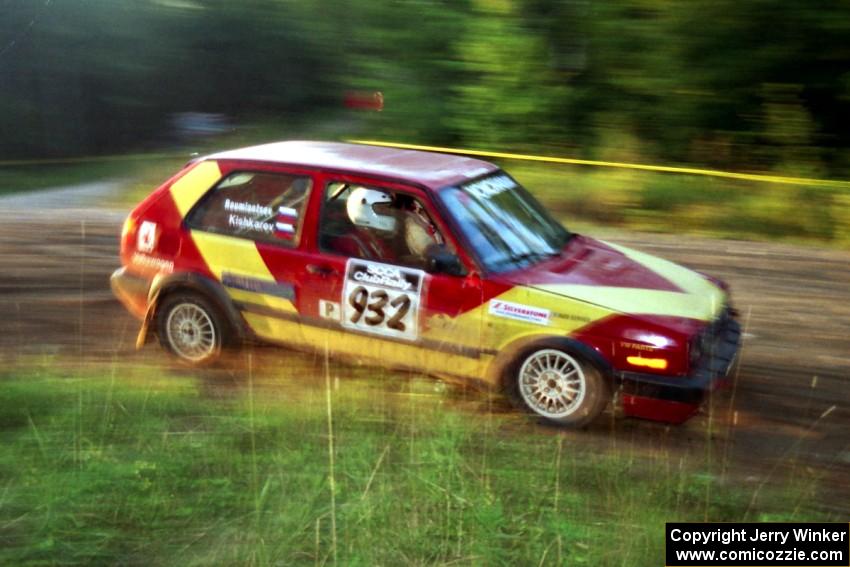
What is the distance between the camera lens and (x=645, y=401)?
588 centimetres

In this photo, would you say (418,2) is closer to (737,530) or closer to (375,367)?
(375,367)

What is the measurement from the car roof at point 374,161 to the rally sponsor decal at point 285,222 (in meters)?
0.33

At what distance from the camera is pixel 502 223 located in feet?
22.1

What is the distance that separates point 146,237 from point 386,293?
1.98 meters

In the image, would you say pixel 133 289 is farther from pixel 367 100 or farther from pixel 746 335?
pixel 367 100

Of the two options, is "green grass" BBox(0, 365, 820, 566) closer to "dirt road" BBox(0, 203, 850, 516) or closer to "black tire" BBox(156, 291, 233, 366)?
"dirt road" BBox(0, 203, 850, 516)

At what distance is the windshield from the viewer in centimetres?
643

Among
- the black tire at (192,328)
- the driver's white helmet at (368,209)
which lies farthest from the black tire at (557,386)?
the black tire at (192,328)

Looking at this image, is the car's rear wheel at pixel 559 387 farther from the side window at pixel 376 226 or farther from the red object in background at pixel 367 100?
Result: the red object in background at pixel 367 100

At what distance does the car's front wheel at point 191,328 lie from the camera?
702cm

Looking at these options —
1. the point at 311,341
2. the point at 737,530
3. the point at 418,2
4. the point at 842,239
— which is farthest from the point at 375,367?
the point at 418,2

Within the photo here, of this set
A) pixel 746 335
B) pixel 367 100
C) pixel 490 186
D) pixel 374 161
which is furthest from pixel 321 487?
pixel 367 100

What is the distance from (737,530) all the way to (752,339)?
4.06 m

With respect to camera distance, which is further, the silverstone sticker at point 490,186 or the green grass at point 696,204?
the green grass at point 696,204
